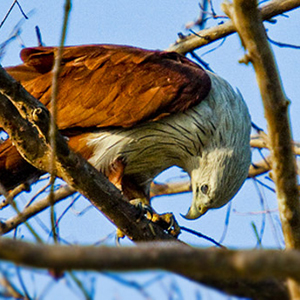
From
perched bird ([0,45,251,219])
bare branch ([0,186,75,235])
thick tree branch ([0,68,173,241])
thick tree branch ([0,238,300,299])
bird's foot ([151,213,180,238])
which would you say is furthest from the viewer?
bare branch ([0,186,75,235])

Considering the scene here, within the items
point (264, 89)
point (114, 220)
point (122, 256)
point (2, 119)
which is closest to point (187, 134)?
point (114, 220)

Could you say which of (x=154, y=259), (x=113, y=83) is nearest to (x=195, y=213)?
(x=113, y=83)

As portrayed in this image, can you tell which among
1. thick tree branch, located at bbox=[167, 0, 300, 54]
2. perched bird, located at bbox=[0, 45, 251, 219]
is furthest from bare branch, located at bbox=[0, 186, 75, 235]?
thick tree branch, located at bbox=[167, 0, 300, 54]

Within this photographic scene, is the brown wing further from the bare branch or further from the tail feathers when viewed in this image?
the bare branch

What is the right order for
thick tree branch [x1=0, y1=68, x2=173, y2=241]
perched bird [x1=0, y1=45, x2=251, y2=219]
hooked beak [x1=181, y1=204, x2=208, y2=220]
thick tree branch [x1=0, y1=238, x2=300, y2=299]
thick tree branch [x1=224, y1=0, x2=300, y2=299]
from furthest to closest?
hooked beak [x1=181, y1=204, x2=208, y2=220] < perched bird [x1=0, y1=45, x2=251, y2=219] < thick tree branch [x1=0, y1=68, x2=173, y2=241] < thick tree branch [x1=224, y1=0, x2=300, y2=299] < thick tree branch [x1=0, y1=238, x2=300, y2=299]

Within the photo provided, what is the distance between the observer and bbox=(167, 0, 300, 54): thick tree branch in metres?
5.88

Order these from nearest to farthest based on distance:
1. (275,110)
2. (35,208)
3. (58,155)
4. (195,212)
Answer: (275,110), (58,155), (195,212), (35,208)

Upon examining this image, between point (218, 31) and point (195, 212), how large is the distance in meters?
2.05

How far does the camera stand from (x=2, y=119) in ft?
13.3

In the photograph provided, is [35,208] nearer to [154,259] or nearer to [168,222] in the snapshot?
[168,222]

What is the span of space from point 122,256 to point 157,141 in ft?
13.0

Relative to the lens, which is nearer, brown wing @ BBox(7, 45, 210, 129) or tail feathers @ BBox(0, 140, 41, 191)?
tail feathers @ BBox(0, 140, 41, 191)

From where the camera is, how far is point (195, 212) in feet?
18.9

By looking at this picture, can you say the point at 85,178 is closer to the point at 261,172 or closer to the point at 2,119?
the point at 2,119
